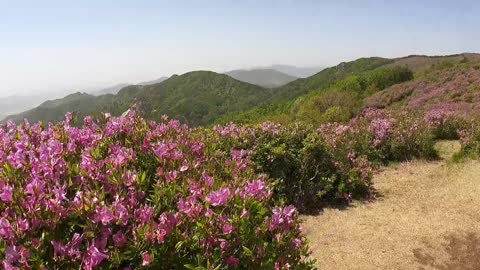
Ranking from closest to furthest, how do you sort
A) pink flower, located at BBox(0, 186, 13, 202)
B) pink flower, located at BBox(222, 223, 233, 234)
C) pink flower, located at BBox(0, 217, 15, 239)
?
1. pink flower, located at BBox(0, 217, 15, 239)
2. pink flower, located at BBox(0, 186, 13, 202)
3. pink flower, located at BBox(222, 223, 233, 234)

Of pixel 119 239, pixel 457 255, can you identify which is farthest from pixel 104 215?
pixel 457 255

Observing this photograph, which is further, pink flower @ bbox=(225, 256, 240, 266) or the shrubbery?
the shrubbery

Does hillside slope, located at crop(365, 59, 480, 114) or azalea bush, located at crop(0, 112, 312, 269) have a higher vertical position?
azalea bush, located at crop(0, 112, 312, 269)

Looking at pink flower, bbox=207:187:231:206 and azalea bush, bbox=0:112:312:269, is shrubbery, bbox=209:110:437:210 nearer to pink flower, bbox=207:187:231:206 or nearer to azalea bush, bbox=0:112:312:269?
azalea bush, bbox=0:112:312:269

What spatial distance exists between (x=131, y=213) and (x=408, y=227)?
7401 mm

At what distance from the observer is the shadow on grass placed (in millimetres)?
7989

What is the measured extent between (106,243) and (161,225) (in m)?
0.42

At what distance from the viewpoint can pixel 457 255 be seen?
8.30 meters

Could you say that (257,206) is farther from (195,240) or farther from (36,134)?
(36,134)

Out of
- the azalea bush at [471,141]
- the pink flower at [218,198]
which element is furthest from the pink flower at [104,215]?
the azalea bush at [471,141]

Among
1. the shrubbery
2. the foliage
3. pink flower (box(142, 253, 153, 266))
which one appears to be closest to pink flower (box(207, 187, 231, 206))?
pink flower (box(142, 253, 153, 266))

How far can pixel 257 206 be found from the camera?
4.01m

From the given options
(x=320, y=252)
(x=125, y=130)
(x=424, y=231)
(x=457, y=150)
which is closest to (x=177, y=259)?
(x=125, y=130)

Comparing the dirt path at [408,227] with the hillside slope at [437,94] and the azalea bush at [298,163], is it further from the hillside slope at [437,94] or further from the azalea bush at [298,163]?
the hillside slope at [437,94]
